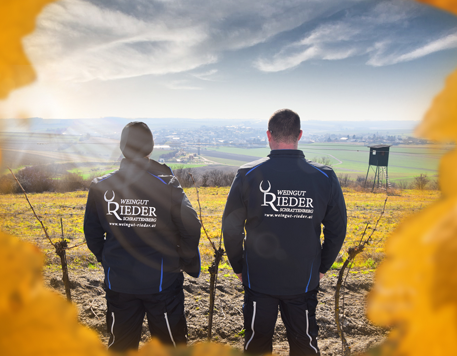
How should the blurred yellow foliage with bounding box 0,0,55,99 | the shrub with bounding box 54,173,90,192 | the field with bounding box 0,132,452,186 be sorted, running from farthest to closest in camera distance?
the field with bounding box 0,132,452,186 → the shrub with bounding box 54,173,90,192 → the blurred yellow foliage with bounding box 0,0,55,99

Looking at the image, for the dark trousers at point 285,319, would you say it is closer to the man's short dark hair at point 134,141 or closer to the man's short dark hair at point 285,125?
the man's short dark hair at point 285,125

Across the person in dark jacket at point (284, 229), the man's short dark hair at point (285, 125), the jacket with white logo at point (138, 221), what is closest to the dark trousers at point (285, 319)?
the person in dark jacket at point (284, 229)

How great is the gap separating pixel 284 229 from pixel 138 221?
1365 millimetres

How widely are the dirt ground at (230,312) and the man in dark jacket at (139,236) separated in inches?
67.8

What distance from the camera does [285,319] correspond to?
2.64 meters

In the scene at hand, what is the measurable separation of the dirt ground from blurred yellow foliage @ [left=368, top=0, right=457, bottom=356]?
13.5ft

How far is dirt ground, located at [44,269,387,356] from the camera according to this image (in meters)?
4.02

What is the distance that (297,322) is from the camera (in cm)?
257

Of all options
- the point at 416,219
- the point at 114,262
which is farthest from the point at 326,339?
the point at 416,219

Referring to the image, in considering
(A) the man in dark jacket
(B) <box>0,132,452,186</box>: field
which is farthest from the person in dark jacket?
(B) <box>0,132,452,186</box>: field

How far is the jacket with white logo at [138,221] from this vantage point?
2.41 meters

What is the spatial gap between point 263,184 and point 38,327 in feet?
7.22

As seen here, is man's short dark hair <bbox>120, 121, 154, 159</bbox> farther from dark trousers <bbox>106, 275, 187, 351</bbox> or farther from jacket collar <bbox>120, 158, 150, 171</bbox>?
dark trousers <bbox>106, 275, 187, 351</bbox>

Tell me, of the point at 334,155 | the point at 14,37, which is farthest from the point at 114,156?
the point at 334,155
